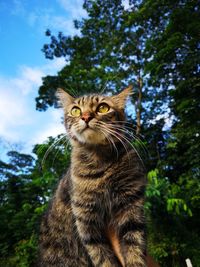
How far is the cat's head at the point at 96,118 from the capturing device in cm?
174

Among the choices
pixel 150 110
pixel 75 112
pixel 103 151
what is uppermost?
pixel 150 110

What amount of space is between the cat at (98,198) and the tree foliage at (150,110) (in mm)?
2133

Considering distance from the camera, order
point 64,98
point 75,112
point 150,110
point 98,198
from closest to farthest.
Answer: point 98,198
point 75,112
point 64,98
point 150,110

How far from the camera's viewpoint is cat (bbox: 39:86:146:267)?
1.54m

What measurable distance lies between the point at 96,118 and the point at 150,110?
9.45 m

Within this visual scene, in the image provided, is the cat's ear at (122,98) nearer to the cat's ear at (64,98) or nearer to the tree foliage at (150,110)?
the cat's ear at (64,98)

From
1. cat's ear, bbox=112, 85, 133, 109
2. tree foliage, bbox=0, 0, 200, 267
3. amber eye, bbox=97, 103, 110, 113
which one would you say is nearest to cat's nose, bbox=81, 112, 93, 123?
amber eye, bbox=97, 103, 110, 113

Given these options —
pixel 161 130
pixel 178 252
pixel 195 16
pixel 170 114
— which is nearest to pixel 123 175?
pixel 178 252

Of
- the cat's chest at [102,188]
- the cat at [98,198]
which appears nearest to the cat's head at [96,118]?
the cat at [98,198]

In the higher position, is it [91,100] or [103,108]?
[91,100]

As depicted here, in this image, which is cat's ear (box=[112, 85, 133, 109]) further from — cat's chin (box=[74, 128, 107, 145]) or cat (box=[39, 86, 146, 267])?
cat's chin (box=[74, 128, 107, 145])

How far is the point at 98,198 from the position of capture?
1628 mm

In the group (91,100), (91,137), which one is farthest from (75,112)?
(91,137)

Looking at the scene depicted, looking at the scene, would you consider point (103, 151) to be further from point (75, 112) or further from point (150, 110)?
point (150, 110)
